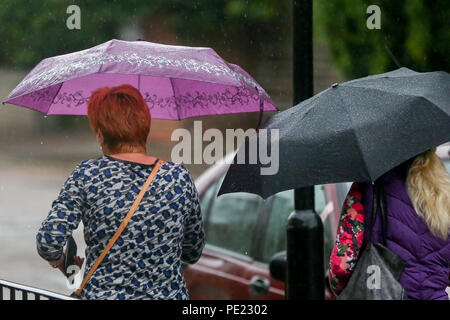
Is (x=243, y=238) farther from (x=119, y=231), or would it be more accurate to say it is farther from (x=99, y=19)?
(x=99, y=19)

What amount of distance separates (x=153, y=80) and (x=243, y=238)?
5.66 feet

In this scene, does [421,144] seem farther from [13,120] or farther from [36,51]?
[13,120]

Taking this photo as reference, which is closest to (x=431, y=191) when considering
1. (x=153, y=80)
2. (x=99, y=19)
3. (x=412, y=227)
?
(x=412, y=227)

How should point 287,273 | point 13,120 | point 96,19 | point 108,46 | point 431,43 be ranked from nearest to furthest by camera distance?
point 108,46 → point 287,273 → point 431,43 → point 96,19 → point 13,120

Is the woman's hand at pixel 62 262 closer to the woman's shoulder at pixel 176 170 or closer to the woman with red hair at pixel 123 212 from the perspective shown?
the woman with red hair at pixel 123 212

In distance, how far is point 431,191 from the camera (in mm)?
3387

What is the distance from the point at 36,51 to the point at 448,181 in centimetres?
1976

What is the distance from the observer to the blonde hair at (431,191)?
131 inches

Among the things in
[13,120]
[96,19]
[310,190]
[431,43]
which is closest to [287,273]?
[310,190]

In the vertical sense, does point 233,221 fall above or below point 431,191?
below

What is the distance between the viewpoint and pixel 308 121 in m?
3.60

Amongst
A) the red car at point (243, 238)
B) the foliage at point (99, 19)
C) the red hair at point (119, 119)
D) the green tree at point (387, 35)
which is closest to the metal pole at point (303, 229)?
the red car at point (243, 238)

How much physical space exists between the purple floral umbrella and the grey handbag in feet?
3.60

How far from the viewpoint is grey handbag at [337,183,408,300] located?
323 cm
